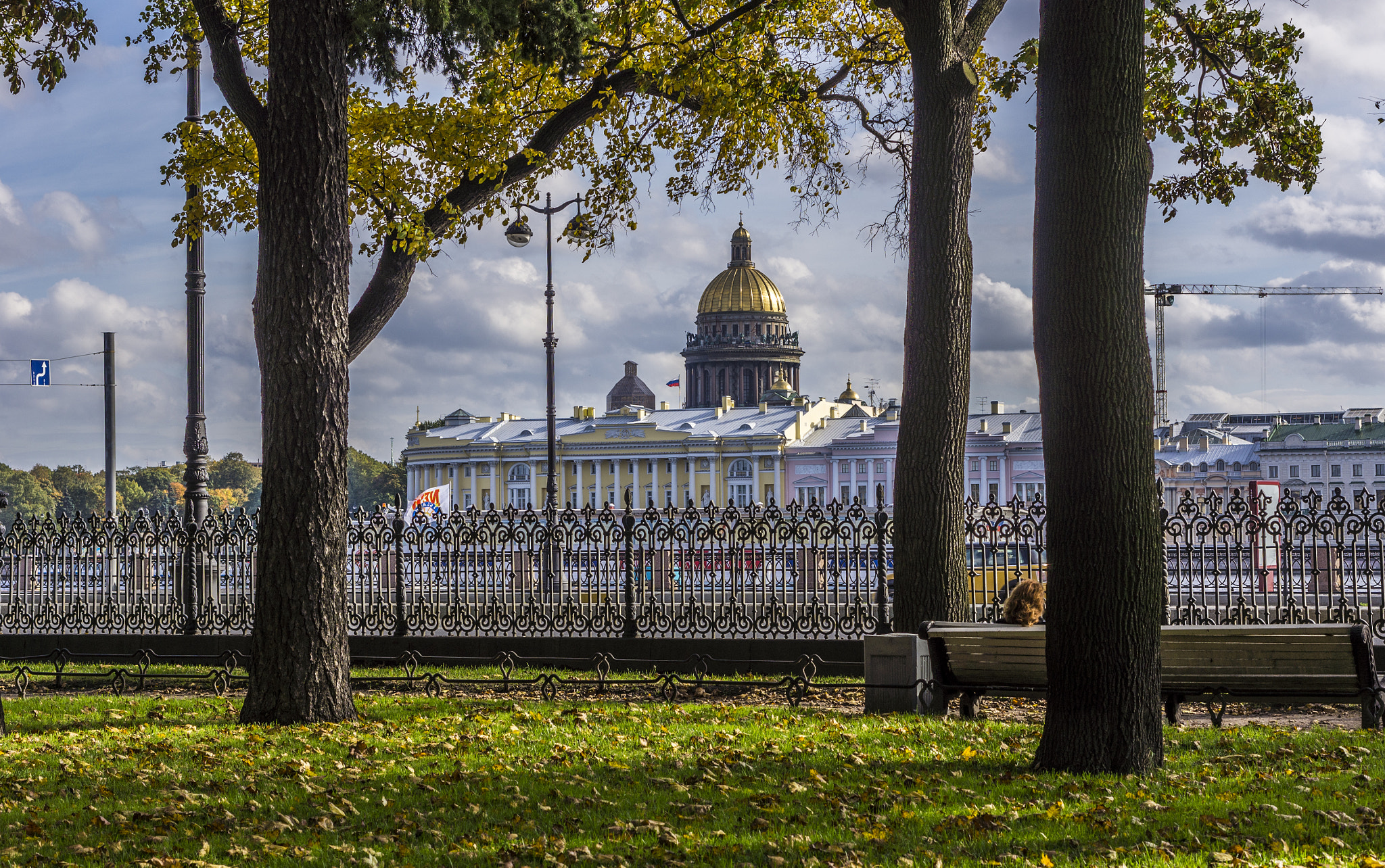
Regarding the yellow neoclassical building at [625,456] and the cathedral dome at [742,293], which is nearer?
the yellow neoclassical building at [625,456]

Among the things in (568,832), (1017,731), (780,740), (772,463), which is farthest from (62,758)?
(772,463)

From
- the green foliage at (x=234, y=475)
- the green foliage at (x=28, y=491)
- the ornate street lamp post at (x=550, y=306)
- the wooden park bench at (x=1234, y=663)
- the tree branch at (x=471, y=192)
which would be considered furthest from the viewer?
the green foliage at (x=234, y=475)

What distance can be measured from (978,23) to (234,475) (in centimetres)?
Result: 12234

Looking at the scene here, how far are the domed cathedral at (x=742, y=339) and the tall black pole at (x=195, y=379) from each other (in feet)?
365

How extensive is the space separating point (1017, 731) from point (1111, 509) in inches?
85.1

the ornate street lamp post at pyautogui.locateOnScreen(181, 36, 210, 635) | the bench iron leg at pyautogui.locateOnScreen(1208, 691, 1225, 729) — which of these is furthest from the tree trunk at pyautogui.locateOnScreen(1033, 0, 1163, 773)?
the ornate street lamp post at pyautogui.locateOnScreen(181, 36, 210, 635)

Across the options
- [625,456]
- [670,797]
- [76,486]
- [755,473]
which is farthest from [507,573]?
[76,486]

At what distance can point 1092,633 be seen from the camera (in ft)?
20.9

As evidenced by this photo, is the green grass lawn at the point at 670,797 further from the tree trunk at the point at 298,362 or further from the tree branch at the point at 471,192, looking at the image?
the tree branch at the point at 471,192

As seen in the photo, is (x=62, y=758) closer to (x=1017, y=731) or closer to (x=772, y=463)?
(x=1017, y=731)

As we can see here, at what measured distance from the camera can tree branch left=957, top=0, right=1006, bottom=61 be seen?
33.8 feet

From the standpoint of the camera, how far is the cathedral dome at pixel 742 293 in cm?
12838

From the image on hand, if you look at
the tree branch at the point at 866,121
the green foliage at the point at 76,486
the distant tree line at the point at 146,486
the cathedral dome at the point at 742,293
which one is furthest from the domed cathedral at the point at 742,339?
the tree branch at the point at 866,121

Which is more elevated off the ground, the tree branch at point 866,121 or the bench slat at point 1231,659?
the tree branch at point 866,121
